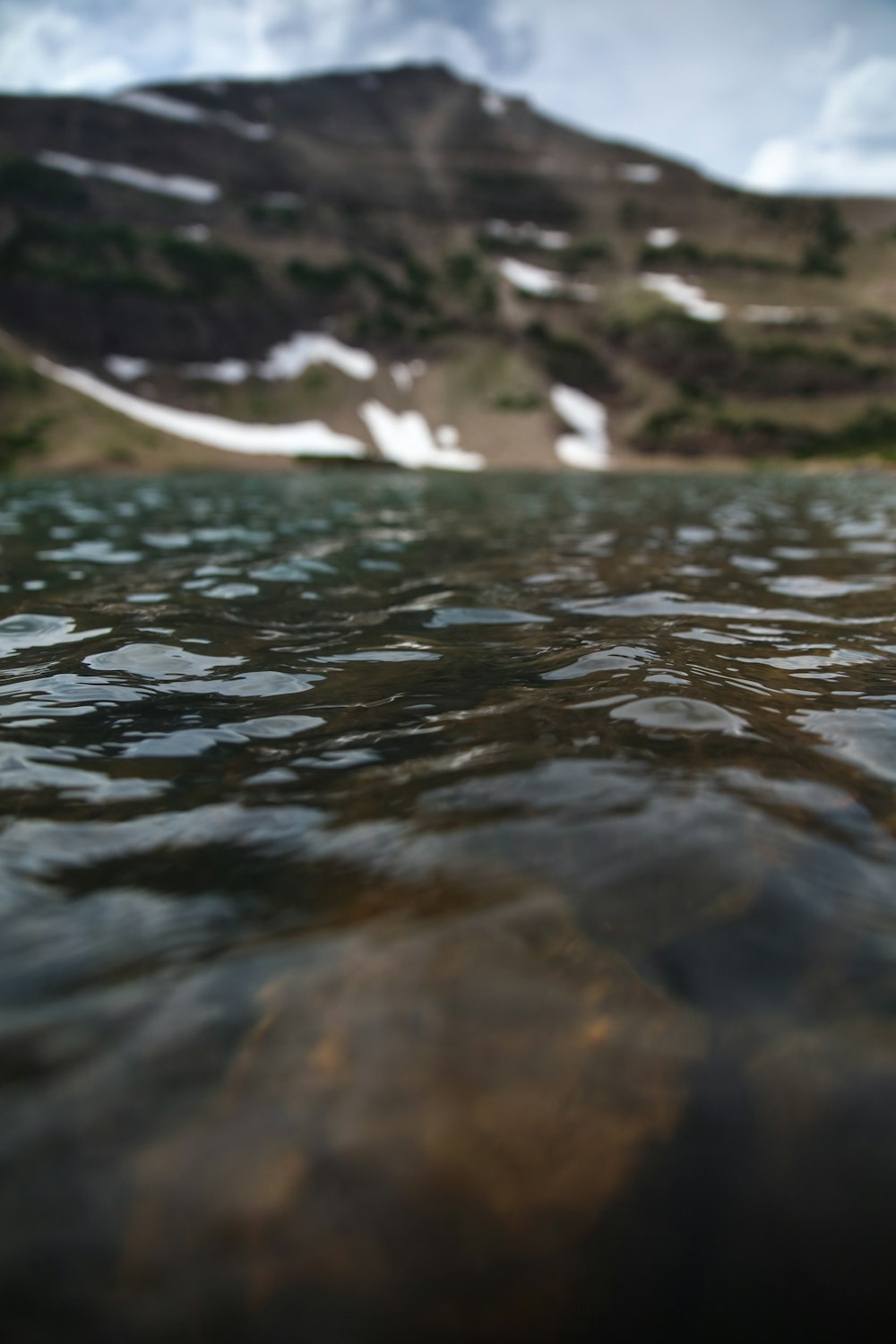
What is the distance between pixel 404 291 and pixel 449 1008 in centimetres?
14519

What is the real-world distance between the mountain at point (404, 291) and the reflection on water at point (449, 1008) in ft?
278

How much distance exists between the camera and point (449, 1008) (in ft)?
6.81

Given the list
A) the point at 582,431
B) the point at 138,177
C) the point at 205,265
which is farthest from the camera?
the point at 138,177

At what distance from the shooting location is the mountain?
10481 cm

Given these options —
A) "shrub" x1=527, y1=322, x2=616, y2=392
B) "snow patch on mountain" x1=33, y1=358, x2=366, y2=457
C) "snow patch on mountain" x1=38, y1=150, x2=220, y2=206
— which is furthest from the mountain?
"snow patch on mountain" x1=38, y1=150, x2=220, y2=206

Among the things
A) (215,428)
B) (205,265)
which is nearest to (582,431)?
(215,428)

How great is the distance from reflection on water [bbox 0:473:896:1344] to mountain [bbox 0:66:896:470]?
8468 centimetres

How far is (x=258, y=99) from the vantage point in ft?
488

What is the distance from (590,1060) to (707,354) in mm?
140944

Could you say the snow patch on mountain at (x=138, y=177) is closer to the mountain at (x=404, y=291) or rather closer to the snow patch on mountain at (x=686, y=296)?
the mountain at (x=404, y=291)

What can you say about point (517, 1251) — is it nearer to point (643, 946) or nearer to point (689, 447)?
point (643, 946)

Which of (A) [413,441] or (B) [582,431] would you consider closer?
(A) [413,441]

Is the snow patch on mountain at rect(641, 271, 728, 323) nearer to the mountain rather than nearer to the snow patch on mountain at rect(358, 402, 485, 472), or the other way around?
the mountain

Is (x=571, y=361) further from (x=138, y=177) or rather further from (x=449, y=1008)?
(x=449, y=1008)
